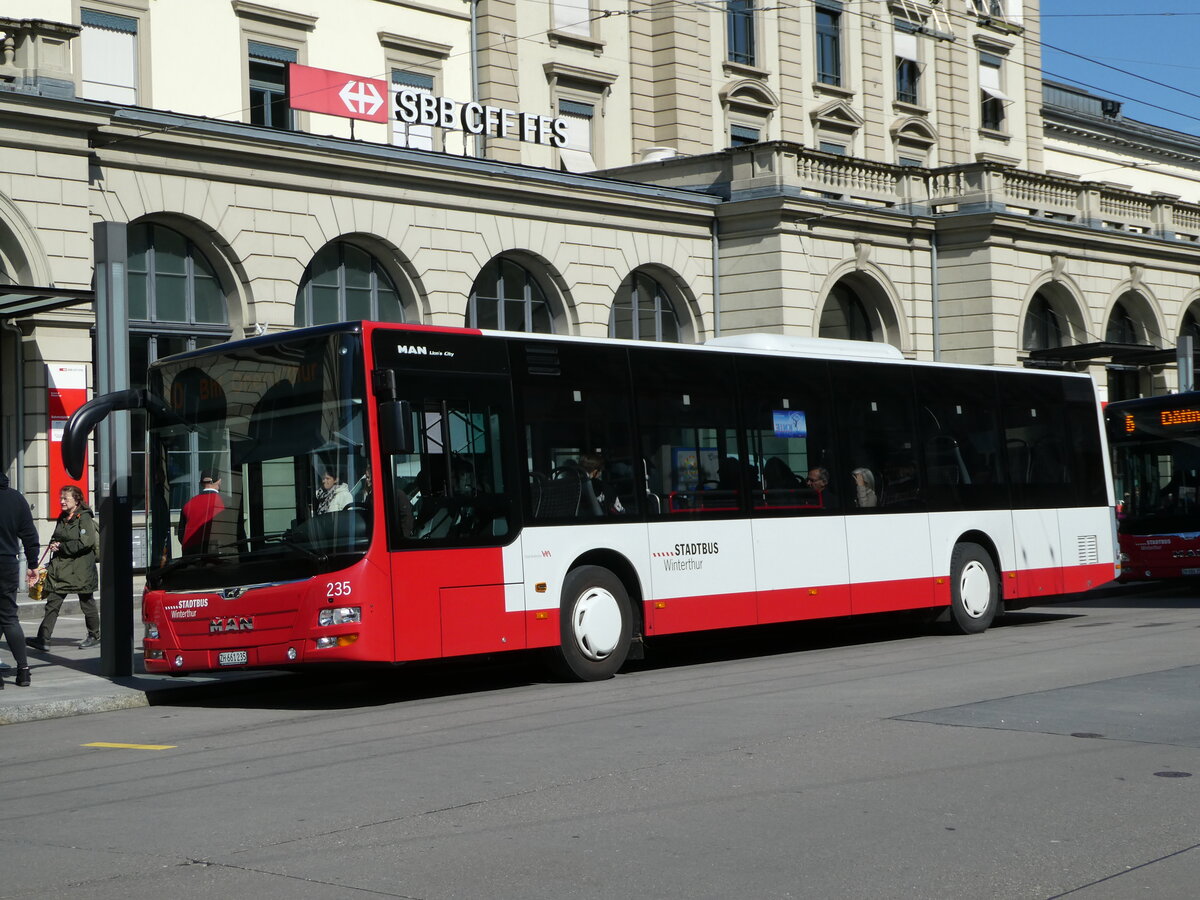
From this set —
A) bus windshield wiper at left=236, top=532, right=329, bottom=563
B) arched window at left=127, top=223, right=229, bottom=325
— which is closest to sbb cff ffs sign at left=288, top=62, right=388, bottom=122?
arched window at left=127, top=223, right=229, bottom=325

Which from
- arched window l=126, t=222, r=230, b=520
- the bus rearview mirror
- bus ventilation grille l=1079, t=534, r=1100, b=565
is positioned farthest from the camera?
arched window l=126, t=222, r=230, b=520

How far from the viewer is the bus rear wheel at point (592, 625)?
13492 millimetres

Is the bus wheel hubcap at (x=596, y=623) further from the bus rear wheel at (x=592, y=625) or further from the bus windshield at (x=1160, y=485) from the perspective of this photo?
the bus windshield at (x=1160, y=485)

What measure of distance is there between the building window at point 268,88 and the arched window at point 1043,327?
1768cm

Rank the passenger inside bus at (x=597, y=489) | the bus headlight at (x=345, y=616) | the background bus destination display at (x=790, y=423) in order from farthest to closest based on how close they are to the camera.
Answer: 1. the background bus destination display at (x=790, y=423)
2. the passenger inside bus at (x=597, y=489)
3. the bus headlight at (x=345, y=616)

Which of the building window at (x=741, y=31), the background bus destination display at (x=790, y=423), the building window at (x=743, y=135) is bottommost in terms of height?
the background bus destination display at (x=790, y=423)

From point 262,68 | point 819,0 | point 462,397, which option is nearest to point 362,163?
point 262,68

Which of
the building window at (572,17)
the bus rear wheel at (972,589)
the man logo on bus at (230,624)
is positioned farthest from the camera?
the building window at (572,17)

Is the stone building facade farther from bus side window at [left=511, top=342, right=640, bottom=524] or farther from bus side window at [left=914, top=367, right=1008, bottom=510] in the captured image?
bus side window at [left=914, top=367, right=1008, bottom=510]

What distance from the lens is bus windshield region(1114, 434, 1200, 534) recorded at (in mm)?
23938

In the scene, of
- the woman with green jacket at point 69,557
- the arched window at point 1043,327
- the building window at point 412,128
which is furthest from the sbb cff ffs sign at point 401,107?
the arched window at point 1043,327

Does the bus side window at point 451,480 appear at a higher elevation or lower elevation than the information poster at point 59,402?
lower

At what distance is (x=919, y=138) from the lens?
141 ft

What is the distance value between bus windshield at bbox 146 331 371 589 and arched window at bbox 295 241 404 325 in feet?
44.9
